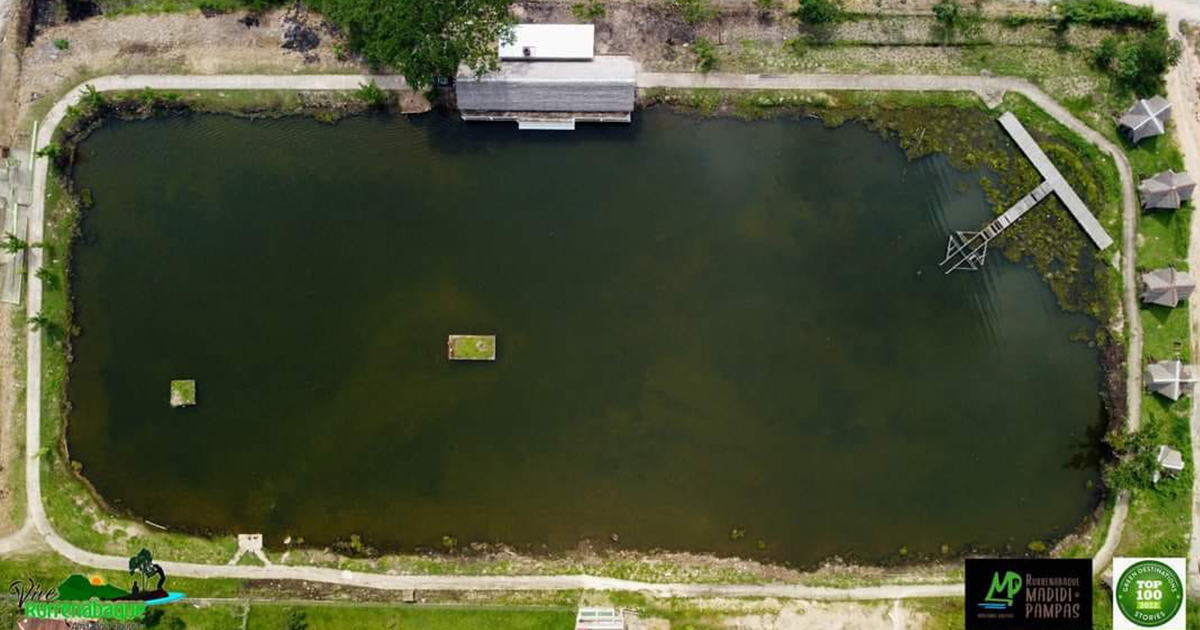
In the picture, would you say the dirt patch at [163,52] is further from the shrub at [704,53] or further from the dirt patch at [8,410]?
the shrub at [704,53]

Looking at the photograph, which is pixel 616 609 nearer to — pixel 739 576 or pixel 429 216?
pixel 739 576

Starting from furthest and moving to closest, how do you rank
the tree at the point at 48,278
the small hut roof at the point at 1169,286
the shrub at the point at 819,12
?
1. the tree at the point at 48,278
2. the shrub at the point at 819,12
3. the small hut roof at the point at 1169,286

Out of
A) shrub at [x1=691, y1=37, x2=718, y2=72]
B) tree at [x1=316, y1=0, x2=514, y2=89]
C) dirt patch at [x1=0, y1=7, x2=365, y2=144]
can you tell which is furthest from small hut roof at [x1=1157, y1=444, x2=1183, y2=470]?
dirt patch at [x1=0, y1=7, x2=365, y2=144]

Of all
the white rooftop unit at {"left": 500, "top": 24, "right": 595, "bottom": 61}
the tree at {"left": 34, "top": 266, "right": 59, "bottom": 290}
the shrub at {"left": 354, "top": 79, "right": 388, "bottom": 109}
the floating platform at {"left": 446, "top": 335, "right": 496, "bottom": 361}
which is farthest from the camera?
the tree at {"left": 34, "top": 266, "right": 59, "bottom": 290}

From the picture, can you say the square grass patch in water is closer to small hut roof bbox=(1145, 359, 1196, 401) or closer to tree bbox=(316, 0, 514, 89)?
tree bbox=(316, 0, 514, 89)

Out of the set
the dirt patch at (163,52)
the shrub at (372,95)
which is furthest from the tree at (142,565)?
the shrub at (372,95)

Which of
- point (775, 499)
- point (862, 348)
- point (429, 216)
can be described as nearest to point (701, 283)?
point (862, 348)
